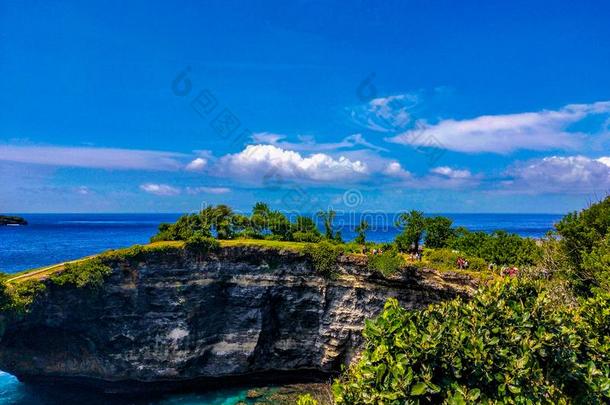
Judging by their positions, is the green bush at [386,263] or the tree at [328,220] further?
the tree at [328,220]

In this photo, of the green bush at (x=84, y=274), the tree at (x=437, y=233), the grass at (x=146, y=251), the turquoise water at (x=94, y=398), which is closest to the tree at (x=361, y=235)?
the grass at (x=146, y=251)

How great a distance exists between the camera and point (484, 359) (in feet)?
27.8

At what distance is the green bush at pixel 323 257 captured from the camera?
2825 cm

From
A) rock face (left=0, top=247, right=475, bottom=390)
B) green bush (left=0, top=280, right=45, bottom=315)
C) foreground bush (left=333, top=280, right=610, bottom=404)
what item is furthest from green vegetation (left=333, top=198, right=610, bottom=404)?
green bush (left=0, top=280, right=45, bottom=315)

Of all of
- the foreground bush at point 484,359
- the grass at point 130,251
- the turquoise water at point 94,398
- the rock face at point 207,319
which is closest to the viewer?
the foreground bush at point 484,359

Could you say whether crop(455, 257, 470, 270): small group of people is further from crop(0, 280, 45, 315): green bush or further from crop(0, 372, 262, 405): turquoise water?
crop(0, 280, 45, 315): green bush

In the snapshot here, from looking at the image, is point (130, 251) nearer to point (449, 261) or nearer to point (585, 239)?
point (449, 261)

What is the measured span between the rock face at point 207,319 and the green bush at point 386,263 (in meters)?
0.61

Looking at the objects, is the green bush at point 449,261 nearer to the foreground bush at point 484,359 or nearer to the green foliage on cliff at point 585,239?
the green foliage on cliff at point 585,239

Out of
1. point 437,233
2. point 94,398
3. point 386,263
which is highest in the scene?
point 437,233

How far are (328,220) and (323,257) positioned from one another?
959cm

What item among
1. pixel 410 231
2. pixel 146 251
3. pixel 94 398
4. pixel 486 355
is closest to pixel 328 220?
pixel 410 231

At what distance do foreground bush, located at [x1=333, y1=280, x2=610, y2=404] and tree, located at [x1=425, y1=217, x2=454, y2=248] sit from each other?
25.8 m

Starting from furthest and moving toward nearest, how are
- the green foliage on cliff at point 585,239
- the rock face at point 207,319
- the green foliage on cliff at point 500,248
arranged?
the green foliage on cliff at point 500,248 → the rock face at point 207,319 → the green foliage on cliff at point 585,239
